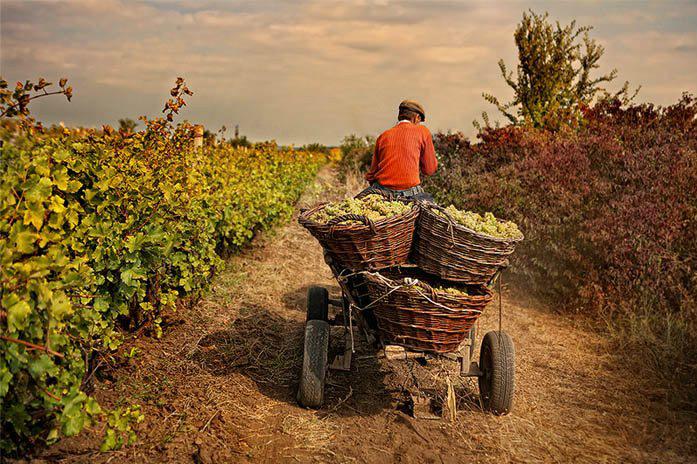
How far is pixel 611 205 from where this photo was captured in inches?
294

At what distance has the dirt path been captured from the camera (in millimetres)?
3826

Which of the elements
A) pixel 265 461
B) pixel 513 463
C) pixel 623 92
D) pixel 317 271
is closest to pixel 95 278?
pixel 265 461

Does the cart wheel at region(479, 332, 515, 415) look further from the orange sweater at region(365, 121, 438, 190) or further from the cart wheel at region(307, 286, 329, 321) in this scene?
the orange sweater at region(365, 121, 438, 190)

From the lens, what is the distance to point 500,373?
4352 millimetres

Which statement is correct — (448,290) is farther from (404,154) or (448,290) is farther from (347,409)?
(404,154)

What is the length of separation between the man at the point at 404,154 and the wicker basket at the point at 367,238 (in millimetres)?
1328

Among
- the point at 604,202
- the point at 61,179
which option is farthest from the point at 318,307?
the point at 604,202

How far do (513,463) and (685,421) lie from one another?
1.75 m

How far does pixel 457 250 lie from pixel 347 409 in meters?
1.51

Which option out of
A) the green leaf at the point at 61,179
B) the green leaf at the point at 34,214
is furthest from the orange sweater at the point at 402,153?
the green leaf at the point at 34,214

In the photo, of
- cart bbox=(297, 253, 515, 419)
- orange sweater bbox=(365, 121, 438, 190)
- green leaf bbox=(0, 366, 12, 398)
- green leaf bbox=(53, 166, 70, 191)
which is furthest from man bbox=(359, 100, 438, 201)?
green leaf bbox=(0, 366, 12, 398)

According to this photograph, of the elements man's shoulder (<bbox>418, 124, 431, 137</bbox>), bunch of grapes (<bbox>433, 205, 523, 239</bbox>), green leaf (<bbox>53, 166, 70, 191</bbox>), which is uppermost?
man's shoulder (<bbox>418, 124, 431, 137</bbox>)

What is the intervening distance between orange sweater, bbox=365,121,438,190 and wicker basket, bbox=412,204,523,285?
1357 mm

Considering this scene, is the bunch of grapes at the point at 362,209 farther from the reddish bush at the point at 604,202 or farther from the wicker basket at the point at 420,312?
the reddish bush at the point at 604,202
